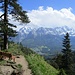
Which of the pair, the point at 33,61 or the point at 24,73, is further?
the point at 33,61

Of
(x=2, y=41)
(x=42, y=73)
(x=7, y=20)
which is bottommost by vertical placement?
(x=42, y=73)

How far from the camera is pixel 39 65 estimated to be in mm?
22734

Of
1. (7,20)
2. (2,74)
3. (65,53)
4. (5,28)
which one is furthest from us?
(65,53)

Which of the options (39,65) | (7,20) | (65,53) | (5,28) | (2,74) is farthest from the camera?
(65,53)

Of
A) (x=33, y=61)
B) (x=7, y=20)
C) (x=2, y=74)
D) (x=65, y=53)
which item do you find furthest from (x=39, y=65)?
(x=65, y=53)

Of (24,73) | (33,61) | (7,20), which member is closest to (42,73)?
(24,73)

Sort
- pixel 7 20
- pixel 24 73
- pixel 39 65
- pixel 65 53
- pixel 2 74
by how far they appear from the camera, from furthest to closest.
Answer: pixel 65 53, pixel 7 20, pixel 39 65, pixel 24 73, pixel 2 74

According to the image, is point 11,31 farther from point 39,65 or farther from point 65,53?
point 65,53

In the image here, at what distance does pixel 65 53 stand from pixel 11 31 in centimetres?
4022

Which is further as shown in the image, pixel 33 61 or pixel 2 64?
pixel 33 61

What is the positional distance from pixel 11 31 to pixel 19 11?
3.72 meters

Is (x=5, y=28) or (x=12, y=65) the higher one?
(x=5, y=28)

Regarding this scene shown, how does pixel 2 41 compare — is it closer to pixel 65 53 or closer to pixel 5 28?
pixel 5 28

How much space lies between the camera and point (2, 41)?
38312 millimetres
